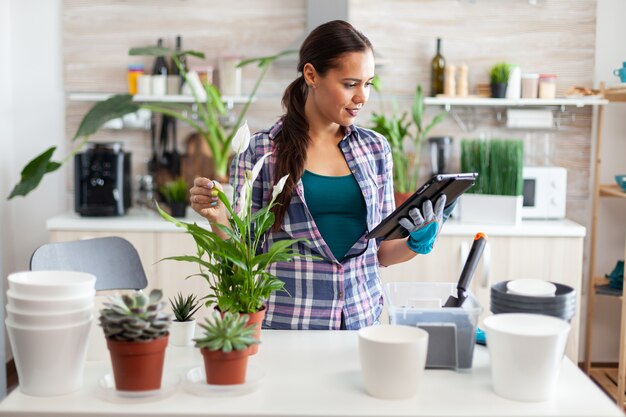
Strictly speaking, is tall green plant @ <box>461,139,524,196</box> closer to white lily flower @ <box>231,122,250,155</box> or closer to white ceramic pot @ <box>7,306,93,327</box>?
white lily flower @ <box>231,122,250,155</box>

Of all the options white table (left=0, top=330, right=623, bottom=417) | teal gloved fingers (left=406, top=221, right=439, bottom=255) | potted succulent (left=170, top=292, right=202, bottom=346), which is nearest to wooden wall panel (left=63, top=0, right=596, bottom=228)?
teal gloved fingers (left=406, top=221, right=439, bottom=255)

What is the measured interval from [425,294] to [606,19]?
2.74 m

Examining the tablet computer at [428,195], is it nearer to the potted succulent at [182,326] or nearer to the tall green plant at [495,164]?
the potted succulent at [182,326]

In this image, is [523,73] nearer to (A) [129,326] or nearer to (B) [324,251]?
(B) [324,251]

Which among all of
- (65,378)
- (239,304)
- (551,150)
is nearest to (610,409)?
(239,304)

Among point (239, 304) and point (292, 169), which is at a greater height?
point (292, 169)

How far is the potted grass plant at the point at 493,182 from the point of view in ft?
12.2

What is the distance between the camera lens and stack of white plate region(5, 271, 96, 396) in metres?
1.51

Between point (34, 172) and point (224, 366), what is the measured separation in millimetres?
2400

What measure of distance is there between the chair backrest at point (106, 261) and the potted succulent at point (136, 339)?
98 cm

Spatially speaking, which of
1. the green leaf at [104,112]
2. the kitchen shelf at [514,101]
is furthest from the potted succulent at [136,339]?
the kitchen shelf at [514,101]

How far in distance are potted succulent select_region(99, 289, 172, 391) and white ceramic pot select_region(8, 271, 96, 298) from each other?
2.8 inches

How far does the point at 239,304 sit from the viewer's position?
1.76 m

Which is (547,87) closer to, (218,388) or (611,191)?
(611,191)
